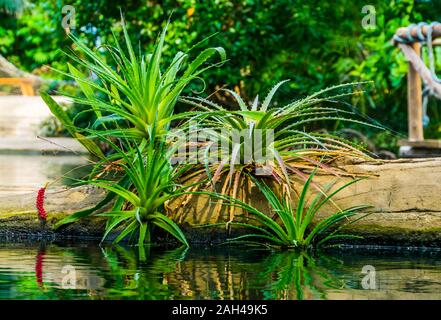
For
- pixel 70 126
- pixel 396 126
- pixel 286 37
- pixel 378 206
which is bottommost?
pixel 378 206

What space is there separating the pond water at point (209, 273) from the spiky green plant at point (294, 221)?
0.52 ft

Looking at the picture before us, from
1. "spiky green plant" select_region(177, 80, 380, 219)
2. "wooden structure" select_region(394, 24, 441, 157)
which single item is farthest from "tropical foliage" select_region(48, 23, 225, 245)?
"wooden structure" select_region(394, 24, 441, 157)

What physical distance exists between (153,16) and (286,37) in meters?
1.99

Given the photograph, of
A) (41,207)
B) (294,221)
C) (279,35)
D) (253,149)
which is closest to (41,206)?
(41,207)

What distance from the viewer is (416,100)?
11.3 metres

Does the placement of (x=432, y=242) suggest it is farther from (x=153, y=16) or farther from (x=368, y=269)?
(x=153, y=16)

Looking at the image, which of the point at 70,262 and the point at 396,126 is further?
the point at 396,126

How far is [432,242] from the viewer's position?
6.32 metres

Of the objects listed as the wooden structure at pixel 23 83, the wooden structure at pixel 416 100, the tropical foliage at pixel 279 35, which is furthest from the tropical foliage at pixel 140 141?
the wooden structure at pixel 23 83

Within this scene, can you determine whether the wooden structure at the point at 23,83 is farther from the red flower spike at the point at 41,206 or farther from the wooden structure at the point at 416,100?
the red flower spike at the point at 41,206

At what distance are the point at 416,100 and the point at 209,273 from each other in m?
6.50

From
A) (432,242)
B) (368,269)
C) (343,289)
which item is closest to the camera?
(343,289)

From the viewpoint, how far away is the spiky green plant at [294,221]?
6.33 m
